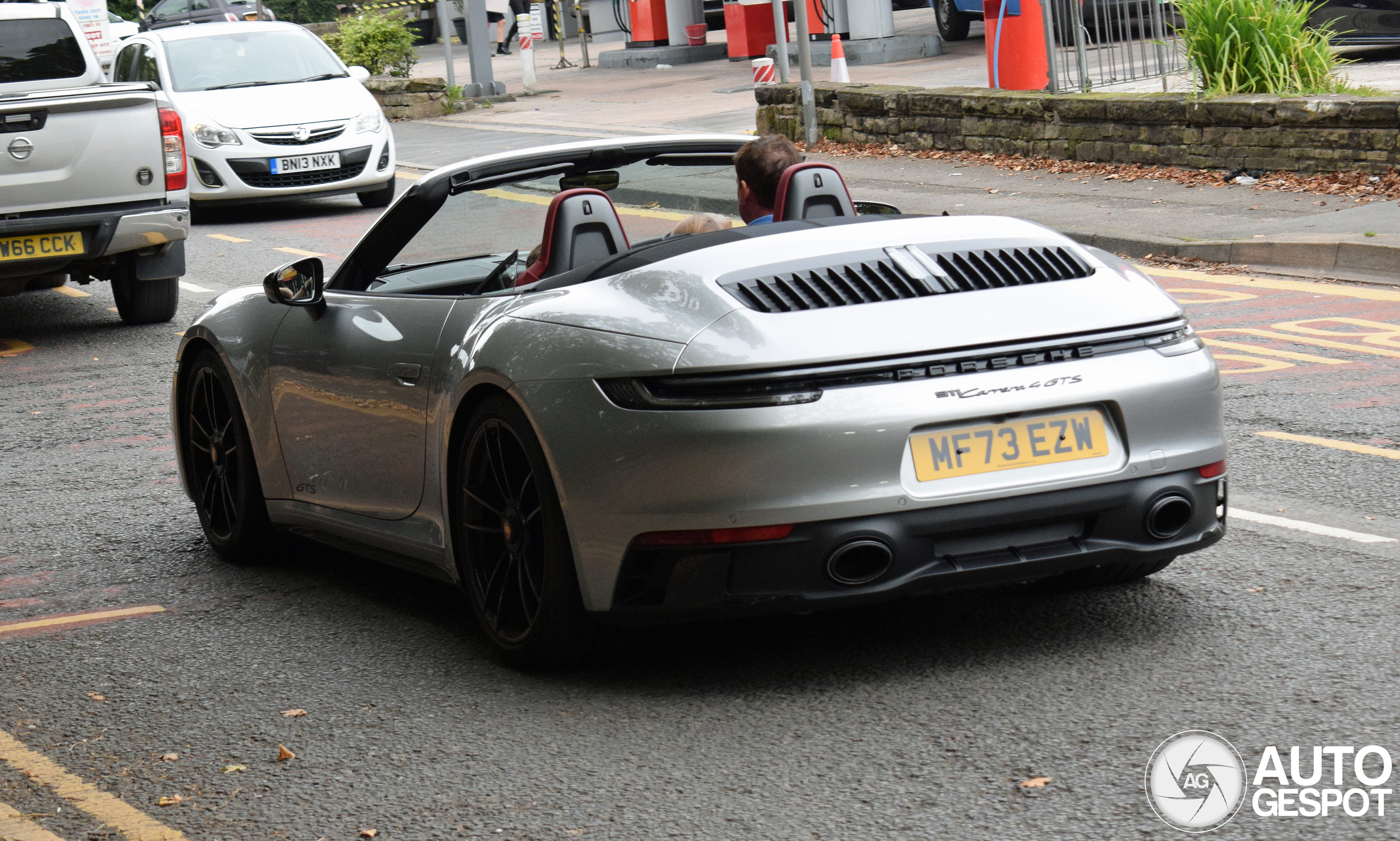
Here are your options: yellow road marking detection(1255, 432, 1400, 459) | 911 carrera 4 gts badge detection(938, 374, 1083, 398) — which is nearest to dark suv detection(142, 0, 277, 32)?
yellow road marking detection(1255, 432, 1400, 459)

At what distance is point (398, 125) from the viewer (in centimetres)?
2675

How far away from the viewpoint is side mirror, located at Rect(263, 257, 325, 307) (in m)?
5.38

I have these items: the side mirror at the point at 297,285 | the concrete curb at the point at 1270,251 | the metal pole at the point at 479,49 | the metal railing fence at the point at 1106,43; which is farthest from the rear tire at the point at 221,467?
the metal pole at the point at 479,49

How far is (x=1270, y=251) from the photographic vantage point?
37.0 ft

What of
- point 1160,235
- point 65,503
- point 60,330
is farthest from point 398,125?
point 65,503

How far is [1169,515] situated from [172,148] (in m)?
8.59

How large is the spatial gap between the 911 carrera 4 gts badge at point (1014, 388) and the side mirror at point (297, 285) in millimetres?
2239

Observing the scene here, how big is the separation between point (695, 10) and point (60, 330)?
23.4m

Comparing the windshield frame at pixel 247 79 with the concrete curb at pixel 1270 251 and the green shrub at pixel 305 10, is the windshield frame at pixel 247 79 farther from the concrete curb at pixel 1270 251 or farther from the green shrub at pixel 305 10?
the green shrub at pixel 305 10

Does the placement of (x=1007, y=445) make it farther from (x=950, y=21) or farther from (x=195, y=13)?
(x=195, y=13)

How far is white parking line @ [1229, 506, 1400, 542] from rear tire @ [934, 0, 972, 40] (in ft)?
76.9

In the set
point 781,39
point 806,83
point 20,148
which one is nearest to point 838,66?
point 781,39

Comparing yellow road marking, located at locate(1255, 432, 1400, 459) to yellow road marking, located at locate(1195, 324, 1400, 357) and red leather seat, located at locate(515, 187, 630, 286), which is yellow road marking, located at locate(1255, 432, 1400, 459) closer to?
yellow road marking, located at locate(1195, 324, 1400, 357)

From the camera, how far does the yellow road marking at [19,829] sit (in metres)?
3.68
